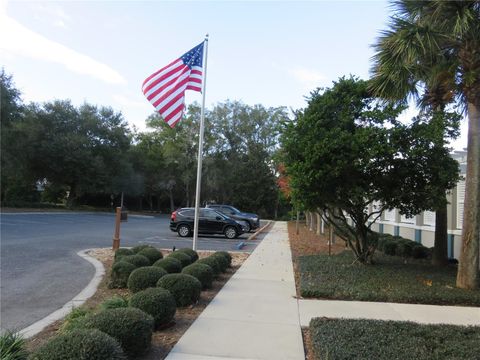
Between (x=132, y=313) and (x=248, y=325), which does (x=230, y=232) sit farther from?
(x=132, y=313)

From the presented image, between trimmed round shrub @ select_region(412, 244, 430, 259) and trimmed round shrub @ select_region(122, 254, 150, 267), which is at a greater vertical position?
trimmed round shrub @ select_region(412, 244, 430, 259)

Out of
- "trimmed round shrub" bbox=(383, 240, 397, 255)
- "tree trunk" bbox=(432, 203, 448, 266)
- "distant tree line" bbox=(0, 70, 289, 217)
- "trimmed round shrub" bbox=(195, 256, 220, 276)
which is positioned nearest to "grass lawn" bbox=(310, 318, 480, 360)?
"trimmed round shrub" bbox=(195, 256, 220, 276)

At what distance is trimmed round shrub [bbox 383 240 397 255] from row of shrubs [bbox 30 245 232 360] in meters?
6.86

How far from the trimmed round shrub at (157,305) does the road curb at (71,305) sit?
144 cm

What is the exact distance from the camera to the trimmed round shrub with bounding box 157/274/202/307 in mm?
6688

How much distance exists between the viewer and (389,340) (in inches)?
193

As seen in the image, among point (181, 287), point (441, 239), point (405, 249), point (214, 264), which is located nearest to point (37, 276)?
point (214, 264)

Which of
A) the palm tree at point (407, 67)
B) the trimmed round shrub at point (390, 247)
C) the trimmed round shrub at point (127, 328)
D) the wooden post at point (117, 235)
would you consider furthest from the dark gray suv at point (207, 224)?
the trimmed round shrub at point (127, 328)

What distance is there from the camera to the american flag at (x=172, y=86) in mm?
11617

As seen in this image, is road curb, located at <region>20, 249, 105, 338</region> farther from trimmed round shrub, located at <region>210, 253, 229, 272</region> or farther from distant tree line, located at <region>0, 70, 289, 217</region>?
distant tree line, located at <region>0, 70, 289, 217</region>

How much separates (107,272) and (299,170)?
5.10 metres

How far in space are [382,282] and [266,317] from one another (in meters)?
3.57

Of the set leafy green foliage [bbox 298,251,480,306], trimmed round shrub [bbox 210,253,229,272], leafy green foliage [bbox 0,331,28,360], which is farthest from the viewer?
trimmed round shrub [bbox 210,253,229,272]

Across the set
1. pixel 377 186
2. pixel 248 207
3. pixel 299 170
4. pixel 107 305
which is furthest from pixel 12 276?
pixel 248 207
